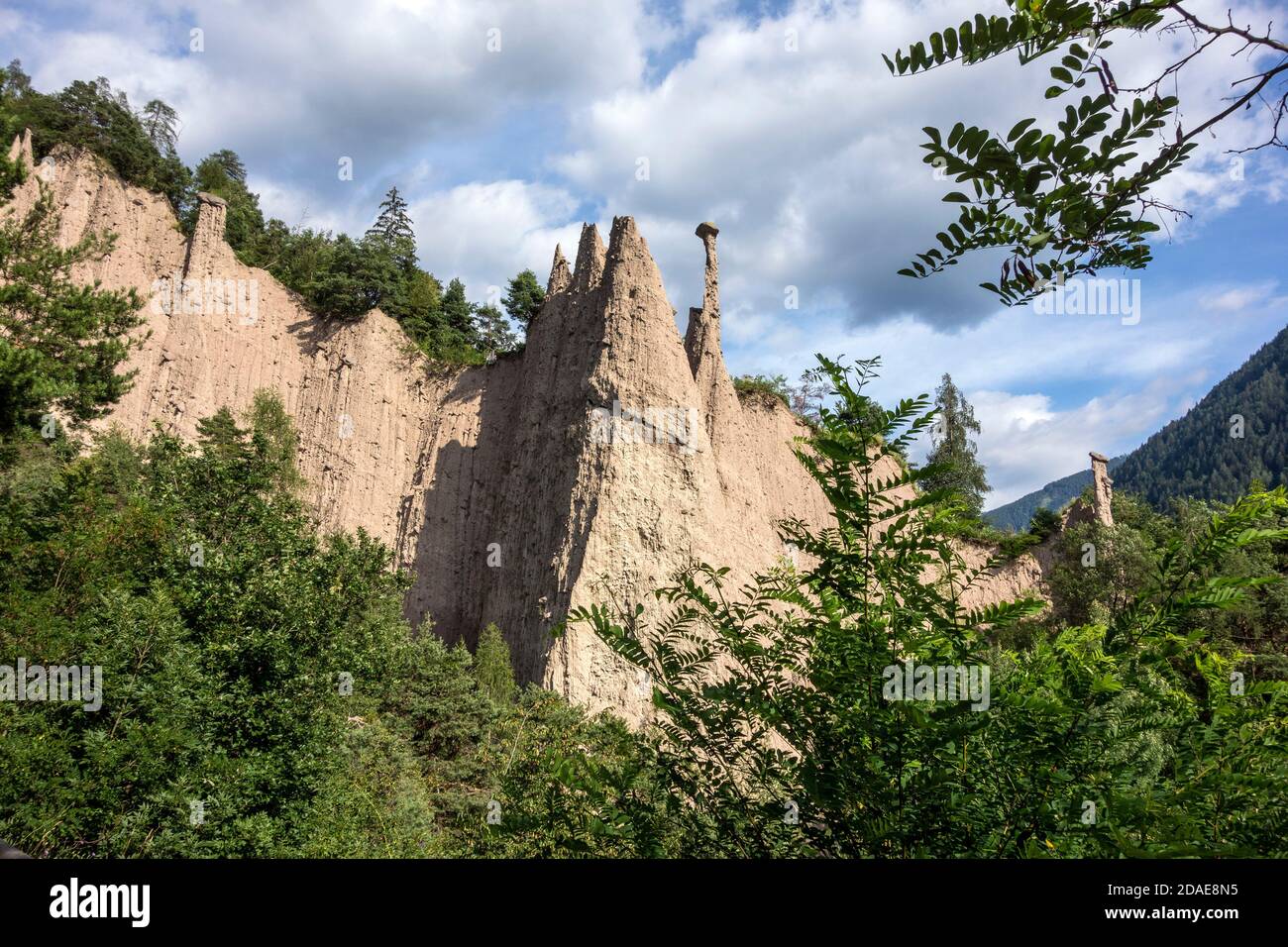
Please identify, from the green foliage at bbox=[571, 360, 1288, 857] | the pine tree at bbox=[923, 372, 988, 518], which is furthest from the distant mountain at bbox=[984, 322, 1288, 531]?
the green foliage at bbox=[571, 360, 1288, 857]

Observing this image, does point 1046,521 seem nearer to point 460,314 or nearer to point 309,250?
point 460,314

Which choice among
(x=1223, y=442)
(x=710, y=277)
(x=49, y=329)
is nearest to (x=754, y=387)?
(x=710, y=277)

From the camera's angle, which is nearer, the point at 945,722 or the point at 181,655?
the point at 945,722

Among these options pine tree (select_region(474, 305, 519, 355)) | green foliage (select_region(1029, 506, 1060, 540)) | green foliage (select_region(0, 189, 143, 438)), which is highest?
pine tree (select_region(474, 305, 519, 355))

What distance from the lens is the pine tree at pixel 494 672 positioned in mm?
19109

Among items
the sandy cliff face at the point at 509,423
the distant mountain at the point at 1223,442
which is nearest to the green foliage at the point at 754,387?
the sandy cliff face at the point at 509,423

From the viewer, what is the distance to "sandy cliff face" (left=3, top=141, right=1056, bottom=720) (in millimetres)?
22062

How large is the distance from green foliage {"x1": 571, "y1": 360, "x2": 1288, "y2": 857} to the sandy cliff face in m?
17.2

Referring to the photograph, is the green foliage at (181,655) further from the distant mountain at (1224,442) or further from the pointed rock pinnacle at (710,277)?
the distant mountain at (1224,442)

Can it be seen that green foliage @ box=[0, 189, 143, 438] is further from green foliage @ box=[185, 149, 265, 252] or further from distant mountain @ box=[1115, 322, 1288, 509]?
distant mountain @ box=[1115, 322, 1288, 509]

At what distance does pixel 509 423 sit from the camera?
28.5m

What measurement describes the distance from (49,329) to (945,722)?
52.3 ft

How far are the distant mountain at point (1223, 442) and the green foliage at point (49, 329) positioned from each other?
103 m
